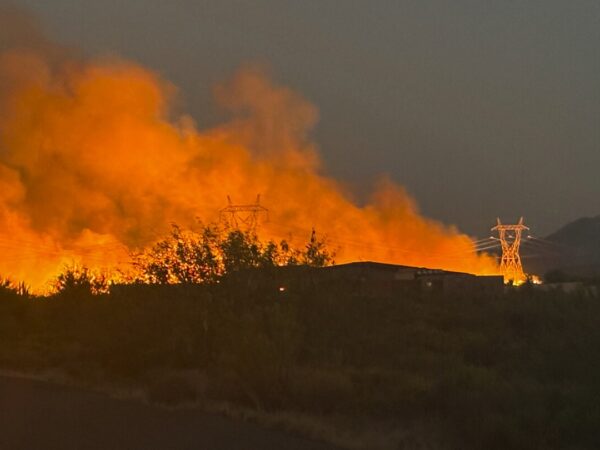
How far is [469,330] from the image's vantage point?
119 feet

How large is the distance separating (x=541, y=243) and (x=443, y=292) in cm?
14539

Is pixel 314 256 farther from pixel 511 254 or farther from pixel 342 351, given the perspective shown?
pixel 511 254

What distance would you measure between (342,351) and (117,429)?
12493 mm

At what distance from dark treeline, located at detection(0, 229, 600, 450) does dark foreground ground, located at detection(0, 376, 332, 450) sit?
7.70 ft

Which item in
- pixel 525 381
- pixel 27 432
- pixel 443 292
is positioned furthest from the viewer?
pixel 443 292

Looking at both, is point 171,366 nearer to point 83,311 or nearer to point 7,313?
point 83,311

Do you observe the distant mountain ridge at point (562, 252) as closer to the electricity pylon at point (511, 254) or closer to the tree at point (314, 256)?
the electricity pylon at point (511, 254)

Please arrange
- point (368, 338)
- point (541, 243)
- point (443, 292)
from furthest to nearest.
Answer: point (541, 243), point (443, 292), point (368, 338)

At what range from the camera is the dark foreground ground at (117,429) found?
14250 mm

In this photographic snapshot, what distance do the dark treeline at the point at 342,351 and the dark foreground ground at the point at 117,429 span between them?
7.70 feet

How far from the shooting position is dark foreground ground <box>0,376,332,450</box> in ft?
46.8

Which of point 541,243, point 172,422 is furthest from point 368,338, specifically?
point 541,243

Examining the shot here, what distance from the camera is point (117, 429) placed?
15977mm

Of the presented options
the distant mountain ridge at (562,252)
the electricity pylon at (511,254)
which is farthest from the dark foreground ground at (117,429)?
the distant mountain ridge at (562,252)
